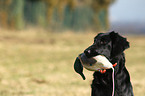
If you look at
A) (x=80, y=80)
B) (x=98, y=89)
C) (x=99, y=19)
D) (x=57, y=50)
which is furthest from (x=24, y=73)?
(x=99, y=19)

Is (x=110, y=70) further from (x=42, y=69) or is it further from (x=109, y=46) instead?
(x=42, y=69)

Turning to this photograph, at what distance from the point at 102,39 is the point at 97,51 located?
1.10 feet

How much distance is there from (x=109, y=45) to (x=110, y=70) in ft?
1.44

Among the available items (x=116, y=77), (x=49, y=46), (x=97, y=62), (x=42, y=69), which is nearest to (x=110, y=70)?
(x=116, y=77)

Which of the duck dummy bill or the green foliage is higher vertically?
the green foliage

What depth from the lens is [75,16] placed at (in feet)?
104

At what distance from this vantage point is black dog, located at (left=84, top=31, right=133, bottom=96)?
4637 millimetres

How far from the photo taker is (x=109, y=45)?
4.70 m

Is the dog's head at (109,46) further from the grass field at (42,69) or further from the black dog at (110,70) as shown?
the grass field at (42,69)

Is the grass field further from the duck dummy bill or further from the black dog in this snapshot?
the duck dummy bill

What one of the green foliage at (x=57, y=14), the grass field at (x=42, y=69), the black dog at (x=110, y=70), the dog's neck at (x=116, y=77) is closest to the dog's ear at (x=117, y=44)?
the black dog at (x=110, y=70)

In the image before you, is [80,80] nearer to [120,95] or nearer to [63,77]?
[63,77]

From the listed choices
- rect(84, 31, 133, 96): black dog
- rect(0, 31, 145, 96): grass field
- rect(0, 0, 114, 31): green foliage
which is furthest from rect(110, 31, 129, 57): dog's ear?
rect(0, 0, 114, 31): green foliage

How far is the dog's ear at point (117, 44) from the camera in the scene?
460cm
